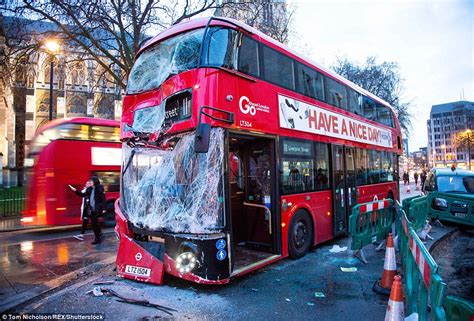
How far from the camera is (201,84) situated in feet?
16.5

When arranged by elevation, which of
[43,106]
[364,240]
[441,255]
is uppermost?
[43,106]

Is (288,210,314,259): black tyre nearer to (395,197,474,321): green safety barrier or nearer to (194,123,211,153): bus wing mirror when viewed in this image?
(395,197,474,321): green safety barrier

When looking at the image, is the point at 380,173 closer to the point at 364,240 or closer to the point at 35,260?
the point at 364,240

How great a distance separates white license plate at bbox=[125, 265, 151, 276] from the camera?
5.36 m

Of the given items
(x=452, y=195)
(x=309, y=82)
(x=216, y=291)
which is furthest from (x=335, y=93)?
(x=216, y=291)

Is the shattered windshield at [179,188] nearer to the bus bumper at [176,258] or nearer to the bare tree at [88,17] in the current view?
the bus bumper at [176,258]

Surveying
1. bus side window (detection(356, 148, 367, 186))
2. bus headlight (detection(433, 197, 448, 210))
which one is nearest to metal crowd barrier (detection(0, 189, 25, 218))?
bus side window (detection(356, 148, 367, 186))

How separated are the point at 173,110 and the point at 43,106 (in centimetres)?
4662

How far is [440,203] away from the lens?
10594mm

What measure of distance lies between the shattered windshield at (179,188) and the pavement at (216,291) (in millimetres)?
1037

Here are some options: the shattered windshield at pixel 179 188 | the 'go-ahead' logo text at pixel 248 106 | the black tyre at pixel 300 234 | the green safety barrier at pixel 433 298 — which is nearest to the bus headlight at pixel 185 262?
the shattered windshield at pixel 179 188

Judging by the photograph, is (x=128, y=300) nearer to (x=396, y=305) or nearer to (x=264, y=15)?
(x=396, y=305)

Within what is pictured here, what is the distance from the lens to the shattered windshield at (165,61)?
5.43 meters

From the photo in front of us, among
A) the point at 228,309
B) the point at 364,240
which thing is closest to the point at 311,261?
the point at 364,240
